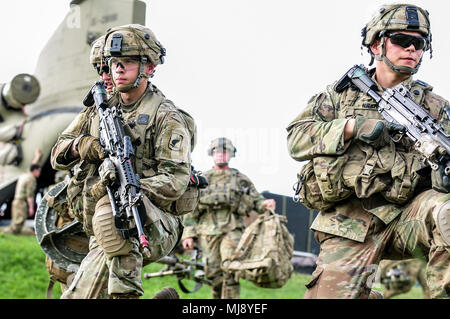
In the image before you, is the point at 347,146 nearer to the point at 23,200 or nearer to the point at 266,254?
the point at 266,254

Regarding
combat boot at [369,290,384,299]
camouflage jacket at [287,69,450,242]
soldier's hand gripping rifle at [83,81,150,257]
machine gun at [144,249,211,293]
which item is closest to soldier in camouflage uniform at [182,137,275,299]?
machine gun at [144,249,211,293]

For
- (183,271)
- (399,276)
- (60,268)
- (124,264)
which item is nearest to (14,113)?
(183,271)

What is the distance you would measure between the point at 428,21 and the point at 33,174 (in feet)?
46.2

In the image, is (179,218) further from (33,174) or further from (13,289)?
(33,174)

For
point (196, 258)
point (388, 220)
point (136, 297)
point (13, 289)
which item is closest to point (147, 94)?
point (136, 297)

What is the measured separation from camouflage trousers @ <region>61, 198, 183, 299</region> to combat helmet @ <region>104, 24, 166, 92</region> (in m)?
1.09

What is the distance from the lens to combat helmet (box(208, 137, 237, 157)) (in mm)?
13555

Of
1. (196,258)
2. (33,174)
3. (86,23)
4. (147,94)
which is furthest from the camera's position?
(33,174)

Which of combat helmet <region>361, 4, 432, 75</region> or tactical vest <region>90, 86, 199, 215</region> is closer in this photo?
combat helmet <region>361, 4, 432, 75</region>

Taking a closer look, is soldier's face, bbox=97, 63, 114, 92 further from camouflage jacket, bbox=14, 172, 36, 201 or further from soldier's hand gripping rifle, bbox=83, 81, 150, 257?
camouflage jacket, bbox=14, 172, 36, 201

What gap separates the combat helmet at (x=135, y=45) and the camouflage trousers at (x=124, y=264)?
1088 millimetres

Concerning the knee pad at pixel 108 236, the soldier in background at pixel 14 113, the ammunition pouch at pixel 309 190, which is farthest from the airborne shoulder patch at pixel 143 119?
the soldier in background at pixel 14 113

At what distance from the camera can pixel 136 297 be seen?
18.4 ft

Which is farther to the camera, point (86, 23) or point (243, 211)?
point (86, 23)
